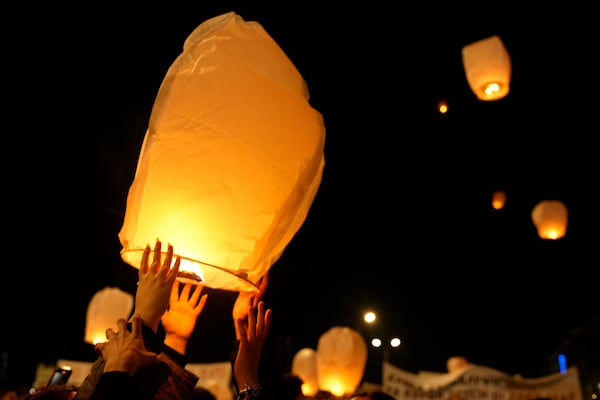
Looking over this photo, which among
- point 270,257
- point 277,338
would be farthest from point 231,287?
point 277,338

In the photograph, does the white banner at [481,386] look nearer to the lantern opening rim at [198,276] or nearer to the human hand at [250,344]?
the human hand at [250,344]

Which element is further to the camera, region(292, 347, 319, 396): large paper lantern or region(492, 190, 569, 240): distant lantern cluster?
region(292, 347, 319, 396): large paper lantern

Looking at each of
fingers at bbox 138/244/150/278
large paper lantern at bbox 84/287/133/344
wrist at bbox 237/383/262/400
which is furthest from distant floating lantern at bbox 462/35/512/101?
large paper lantern at bbox 84/287/133/344

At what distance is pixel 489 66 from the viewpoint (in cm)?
604

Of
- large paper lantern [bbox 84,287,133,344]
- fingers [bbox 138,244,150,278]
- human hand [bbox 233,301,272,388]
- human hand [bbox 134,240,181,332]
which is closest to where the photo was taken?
human hand [bbox 134,240,181,332]

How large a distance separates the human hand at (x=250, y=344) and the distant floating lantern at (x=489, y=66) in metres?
4.55

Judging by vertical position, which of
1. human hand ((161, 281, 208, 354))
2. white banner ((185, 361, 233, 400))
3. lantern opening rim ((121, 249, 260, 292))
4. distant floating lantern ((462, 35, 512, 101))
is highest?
distant floating lantern ((462, 35, 512, 101))

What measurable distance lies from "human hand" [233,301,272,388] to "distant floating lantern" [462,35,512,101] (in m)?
4.55

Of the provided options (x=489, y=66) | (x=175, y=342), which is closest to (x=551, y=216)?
(x=489, y=66)

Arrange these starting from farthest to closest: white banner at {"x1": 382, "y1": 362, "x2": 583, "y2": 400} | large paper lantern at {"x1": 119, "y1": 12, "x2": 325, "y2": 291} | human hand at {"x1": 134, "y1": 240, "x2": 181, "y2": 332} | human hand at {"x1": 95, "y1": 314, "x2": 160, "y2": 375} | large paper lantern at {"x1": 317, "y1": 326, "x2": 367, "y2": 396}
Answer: large paper lantern at {"x1": 317, "y1": 326, "x2": 367, "y2": 396}
white banner at {"x1": 382, "y1": 362, "x2": 583, "y2": 400}
large paper lantern at {"x1": 119, "y1": 12, "x2": 325, "y2": 291}
human hand at {"x1": 134, "y1": 240, "x2": 181, "y2": 332}
human hand at {"x1": 95, "y1": 314, "x2": 160, "y2": 375}

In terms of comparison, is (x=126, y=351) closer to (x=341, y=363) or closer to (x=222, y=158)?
(x=222, y=158)

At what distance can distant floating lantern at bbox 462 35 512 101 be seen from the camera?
5.98m

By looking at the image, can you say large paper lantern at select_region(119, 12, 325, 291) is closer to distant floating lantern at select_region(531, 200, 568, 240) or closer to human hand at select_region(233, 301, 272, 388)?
human hand at select_region(233, 301, 272, 388)

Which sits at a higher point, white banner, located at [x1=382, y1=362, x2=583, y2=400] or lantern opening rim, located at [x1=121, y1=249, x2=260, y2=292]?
white banner, located at [x1=382, y1=362, x2=583, y2=400]
